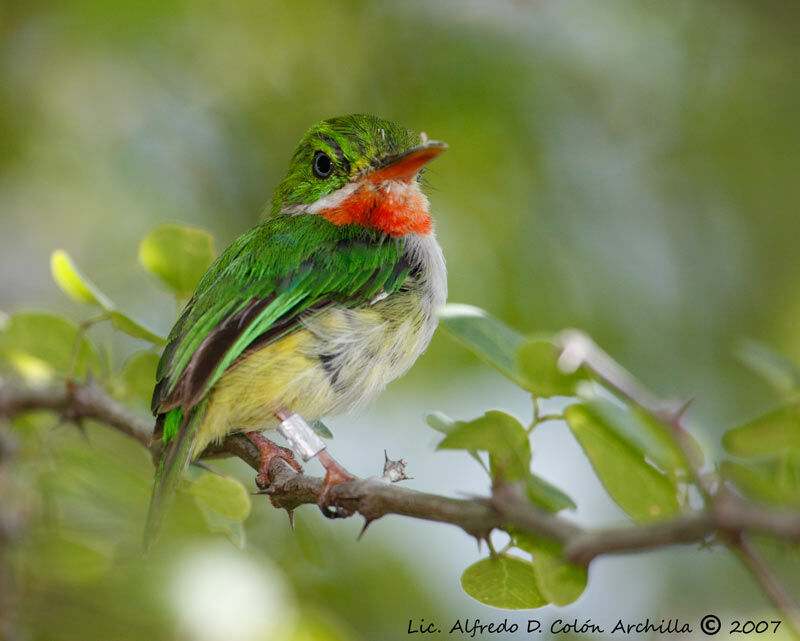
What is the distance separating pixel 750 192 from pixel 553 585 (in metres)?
4.14

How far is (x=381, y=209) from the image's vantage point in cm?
305

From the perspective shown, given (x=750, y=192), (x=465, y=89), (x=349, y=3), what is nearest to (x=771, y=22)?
(x=750, y=192)

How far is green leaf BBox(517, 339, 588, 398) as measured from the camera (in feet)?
5.07

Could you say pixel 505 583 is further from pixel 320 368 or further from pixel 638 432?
pixel 320 368

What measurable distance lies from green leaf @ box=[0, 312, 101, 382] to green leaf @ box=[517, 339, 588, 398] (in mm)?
1528

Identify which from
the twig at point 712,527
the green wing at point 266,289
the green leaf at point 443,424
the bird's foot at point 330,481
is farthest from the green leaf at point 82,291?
the twig at point 712,527

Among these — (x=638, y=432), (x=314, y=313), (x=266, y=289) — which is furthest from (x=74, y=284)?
(x=638, y=432)

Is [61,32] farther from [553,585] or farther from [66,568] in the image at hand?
[553,585]

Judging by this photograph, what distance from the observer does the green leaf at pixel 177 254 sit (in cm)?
262

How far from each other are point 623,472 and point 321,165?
6.32 ft

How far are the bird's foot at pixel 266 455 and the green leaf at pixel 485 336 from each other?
0.94 meters

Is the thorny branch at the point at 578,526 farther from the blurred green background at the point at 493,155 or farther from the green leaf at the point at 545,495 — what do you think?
the blurred green background at the point at 493,155

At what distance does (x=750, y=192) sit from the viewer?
5.30 metres

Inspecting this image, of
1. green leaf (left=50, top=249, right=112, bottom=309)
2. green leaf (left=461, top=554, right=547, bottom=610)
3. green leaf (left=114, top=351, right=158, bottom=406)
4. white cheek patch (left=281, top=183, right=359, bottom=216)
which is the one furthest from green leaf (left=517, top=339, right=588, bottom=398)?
white cheek patch (left=281, top=183, right=359, bottom=216)
